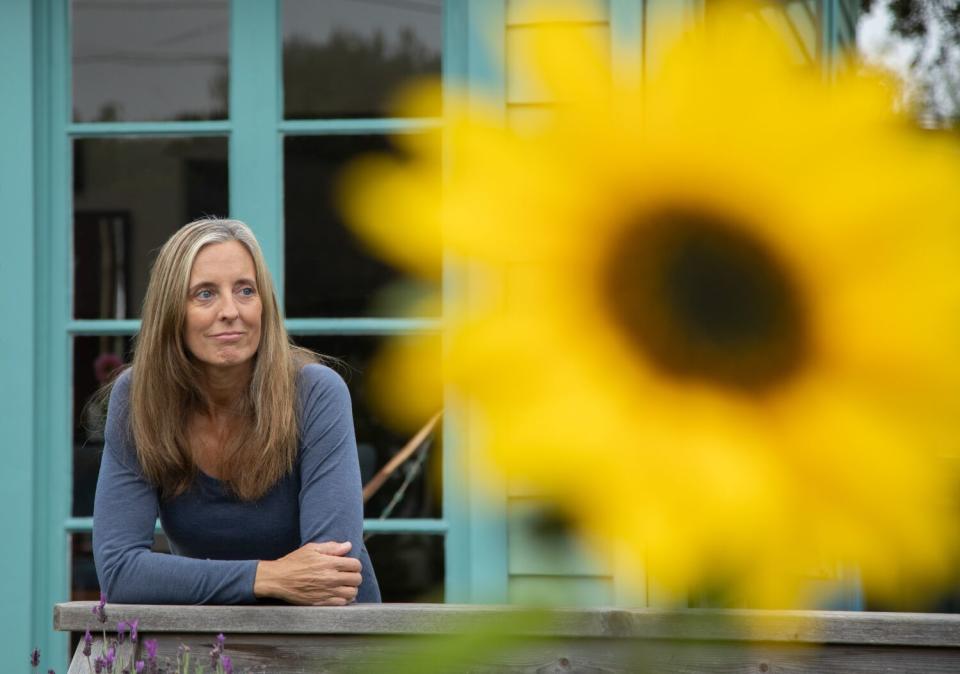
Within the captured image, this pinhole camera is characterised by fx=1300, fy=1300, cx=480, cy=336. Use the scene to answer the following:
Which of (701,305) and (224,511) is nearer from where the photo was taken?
(701,305)

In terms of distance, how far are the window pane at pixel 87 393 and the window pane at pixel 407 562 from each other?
0.58 m

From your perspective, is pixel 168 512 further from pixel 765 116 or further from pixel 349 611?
pixel 765 116

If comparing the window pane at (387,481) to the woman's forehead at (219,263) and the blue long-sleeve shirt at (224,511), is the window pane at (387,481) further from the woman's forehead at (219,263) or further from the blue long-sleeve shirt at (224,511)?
the woman's forehead at (219,263)

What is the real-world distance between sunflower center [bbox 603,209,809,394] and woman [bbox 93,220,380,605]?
50.9 inches

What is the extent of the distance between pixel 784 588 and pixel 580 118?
0.06 meters

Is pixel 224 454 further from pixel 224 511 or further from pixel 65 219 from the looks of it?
pixel 65 219

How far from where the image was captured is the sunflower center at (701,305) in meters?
0.16

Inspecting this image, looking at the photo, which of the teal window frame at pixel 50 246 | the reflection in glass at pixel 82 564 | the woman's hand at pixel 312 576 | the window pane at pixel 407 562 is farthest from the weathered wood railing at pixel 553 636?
the reflection in glass at pixel 82 564

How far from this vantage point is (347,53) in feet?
8.73

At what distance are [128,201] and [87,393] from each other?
409mm

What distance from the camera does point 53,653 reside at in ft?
8.36

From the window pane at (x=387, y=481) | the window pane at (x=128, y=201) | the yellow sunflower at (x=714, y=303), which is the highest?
the window pane at (x=128, y=201)

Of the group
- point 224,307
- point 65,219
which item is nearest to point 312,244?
point 65,219

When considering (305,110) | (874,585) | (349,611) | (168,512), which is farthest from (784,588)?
(305,110)
